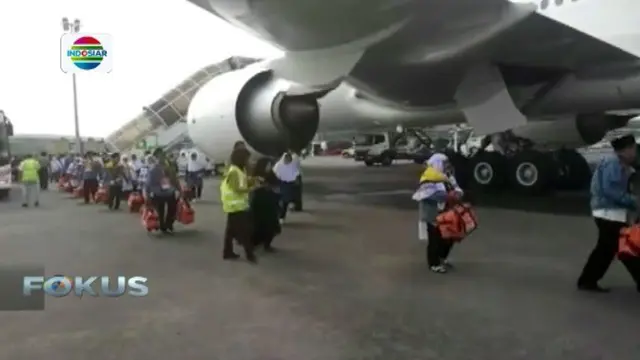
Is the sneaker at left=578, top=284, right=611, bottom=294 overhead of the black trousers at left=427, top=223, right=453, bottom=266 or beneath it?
beneath

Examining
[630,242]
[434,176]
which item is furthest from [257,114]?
[630,242]

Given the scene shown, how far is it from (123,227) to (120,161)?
4245 mm

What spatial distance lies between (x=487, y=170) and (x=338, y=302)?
8296 millimetres

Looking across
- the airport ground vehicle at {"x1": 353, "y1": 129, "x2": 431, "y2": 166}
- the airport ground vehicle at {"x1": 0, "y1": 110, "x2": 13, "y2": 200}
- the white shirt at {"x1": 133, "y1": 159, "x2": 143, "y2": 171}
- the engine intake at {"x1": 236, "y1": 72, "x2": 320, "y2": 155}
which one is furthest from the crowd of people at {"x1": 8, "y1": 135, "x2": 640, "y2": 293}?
the airport ground vehicle at {"x1": 353, "y1": 129, "x2": 431, "y2": 166}

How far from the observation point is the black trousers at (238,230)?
663 cm

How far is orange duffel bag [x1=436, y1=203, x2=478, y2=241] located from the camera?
5660mm

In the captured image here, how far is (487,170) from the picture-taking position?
40.4 ft

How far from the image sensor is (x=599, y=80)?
9.44 meters

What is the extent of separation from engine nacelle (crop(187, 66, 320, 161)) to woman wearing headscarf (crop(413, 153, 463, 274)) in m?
5.29

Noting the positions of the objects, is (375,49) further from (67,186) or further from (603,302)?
(67,186)

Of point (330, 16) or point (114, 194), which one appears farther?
point (114, 194)

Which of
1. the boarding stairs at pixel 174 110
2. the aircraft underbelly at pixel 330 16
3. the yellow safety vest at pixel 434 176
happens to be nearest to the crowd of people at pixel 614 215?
the yellow safety vest at pixel 434 176

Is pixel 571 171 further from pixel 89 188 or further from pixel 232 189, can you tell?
pixel 89 188

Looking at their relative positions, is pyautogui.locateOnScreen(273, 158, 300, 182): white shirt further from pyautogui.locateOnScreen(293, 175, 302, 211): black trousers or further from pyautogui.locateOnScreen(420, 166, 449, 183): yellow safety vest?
pyautogui.locateOnScreen(420, 166, 449, 183): yellow safety vest
